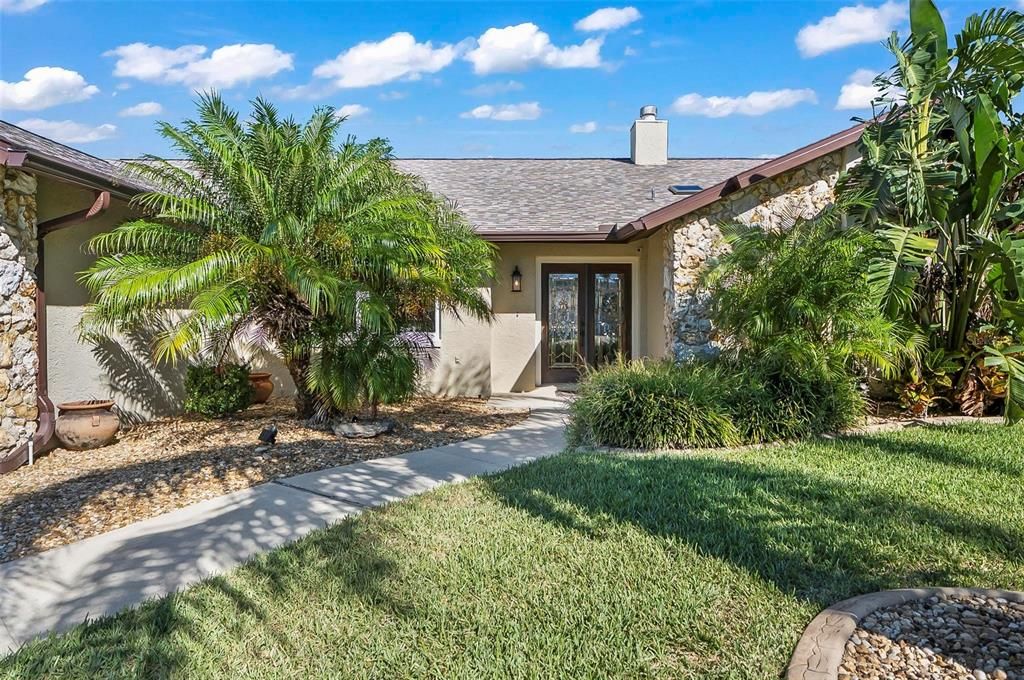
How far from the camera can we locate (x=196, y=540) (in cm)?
452

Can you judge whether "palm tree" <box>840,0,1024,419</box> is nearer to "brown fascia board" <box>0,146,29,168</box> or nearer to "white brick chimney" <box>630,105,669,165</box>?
"white brick chimney" <box>630,105,669,165</box>

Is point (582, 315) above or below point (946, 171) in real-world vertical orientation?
below

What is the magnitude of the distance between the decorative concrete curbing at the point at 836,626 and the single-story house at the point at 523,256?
639cm

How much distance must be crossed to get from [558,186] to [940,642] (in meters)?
12.6

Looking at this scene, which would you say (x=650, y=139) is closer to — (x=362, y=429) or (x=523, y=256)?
(x=523, y=256)

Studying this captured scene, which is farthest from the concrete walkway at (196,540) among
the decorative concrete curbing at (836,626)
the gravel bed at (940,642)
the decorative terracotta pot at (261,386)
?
the decorative terracotta pot at (261,386)

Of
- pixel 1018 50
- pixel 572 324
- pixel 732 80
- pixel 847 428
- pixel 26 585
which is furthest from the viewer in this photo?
pixel 732 80

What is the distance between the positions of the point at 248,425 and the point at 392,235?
358 cm

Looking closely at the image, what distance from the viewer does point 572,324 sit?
42.5 feet

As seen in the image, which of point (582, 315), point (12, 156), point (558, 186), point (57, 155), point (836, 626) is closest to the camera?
point (836, 626)

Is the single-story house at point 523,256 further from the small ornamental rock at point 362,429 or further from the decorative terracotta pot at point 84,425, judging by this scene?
the small ornamental rock at point 362,429

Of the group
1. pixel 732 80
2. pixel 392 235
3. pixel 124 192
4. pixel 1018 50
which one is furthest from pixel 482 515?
pixel 732 80

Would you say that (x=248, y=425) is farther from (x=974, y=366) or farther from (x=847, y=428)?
(x=974, y=366)

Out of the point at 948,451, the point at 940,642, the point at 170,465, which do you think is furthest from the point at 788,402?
the point at 170,465
